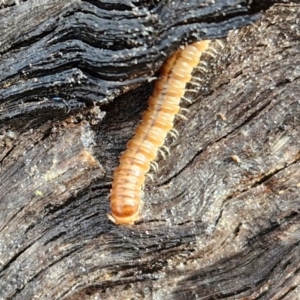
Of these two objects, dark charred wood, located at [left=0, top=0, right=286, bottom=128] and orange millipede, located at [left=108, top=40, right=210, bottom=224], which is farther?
orange millipede, located at [left=108, top=40, right=210, bottom=224]

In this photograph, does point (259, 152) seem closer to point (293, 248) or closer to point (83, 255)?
point (293, 248)

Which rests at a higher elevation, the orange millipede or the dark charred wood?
the dark charred wood

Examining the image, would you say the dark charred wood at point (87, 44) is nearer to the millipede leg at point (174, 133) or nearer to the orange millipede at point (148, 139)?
the orange millipede at point (148, 139)

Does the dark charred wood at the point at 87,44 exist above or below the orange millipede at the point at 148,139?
above

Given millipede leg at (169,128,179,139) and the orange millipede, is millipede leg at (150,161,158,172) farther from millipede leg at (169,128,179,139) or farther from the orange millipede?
millipede leg at (169,128,179,139)

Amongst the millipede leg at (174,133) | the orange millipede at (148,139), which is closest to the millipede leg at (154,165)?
the orange millipede at (148,139)

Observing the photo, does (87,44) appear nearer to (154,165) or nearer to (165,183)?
(154,165)

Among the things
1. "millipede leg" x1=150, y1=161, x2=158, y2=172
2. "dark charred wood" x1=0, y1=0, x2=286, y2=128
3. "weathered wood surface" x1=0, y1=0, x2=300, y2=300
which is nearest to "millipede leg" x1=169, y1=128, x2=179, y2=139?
"weathered wood surface" x1=0, y1=0, x2=300, y2=300
